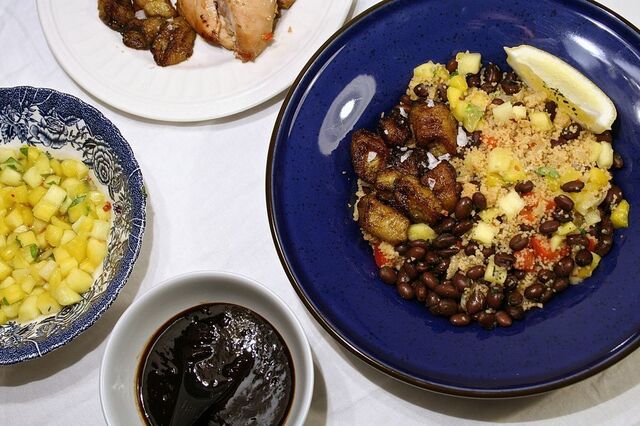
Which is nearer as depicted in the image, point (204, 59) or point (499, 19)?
point (499, 19)

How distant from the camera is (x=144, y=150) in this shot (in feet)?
7.39

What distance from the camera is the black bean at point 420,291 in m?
1.88

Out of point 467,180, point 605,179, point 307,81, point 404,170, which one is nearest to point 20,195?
point 307,81

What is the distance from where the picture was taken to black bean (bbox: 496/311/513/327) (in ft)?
5.98

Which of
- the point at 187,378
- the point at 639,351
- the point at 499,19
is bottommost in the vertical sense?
the point at 187,378

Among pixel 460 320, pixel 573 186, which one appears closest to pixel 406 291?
pixel 460 320

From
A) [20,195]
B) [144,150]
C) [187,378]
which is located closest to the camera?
[187,378]

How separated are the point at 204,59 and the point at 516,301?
47.2 inches

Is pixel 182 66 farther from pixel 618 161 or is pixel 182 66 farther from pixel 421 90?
pixel 618 161

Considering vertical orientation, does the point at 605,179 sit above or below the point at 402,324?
above

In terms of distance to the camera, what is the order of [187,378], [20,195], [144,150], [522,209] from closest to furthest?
[187,378] → [522,209] → [20,195] → [144,150]

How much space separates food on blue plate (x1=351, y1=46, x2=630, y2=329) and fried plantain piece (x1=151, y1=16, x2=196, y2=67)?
2.20ft

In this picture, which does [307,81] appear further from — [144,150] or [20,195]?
[20,195]

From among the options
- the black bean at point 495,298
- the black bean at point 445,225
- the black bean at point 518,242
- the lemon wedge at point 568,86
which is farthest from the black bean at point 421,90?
the black bean at point 495,298
